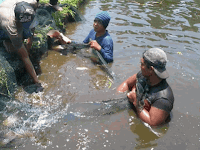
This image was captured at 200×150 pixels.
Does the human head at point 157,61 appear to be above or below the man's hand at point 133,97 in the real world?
above

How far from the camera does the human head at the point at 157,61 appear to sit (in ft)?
9.50

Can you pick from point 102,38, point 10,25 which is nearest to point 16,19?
point 10,25

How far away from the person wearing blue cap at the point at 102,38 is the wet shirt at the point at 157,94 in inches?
78.1

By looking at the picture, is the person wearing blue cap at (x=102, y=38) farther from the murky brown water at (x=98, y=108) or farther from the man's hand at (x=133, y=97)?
the man's hand at (x=133, y=97)

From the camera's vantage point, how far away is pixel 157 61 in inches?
114

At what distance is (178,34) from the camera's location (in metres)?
7.68

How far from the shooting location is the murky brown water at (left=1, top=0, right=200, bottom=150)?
9.63 feet

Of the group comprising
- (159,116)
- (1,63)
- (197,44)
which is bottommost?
(197,44)

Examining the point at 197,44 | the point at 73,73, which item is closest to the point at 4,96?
the point at 73,73

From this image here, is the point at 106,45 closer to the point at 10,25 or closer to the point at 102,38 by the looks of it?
the point at 102,38

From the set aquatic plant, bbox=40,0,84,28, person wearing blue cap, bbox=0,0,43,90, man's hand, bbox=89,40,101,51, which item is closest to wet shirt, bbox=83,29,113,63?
man's hand, bbox=89,40,101,51

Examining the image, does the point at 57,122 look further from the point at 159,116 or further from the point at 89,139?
the point at 159,116

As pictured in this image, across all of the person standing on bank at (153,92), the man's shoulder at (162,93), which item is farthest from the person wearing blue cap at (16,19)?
the man's shoulder at (162,93)

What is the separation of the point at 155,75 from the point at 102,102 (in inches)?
47.6
